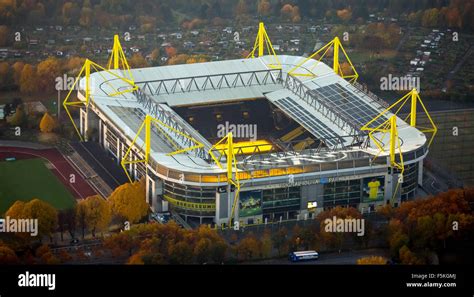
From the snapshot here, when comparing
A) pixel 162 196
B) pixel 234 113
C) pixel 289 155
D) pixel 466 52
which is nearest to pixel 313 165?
pixel 289 155

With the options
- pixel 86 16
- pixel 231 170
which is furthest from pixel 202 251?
pixel 86 16

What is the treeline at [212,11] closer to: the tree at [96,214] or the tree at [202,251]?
the tree at [96,214]

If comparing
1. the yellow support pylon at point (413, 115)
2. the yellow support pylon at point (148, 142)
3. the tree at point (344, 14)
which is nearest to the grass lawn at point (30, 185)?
the yellow support pylon at point (148, 142)

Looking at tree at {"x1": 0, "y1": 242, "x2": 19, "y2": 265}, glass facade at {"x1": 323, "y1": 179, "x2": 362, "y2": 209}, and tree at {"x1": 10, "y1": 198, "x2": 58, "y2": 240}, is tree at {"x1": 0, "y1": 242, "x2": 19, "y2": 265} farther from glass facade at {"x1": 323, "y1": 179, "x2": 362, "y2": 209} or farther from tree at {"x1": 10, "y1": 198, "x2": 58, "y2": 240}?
glass facade at {"x1": 323, "y1": 179, "x2": 362, "y2": 209}

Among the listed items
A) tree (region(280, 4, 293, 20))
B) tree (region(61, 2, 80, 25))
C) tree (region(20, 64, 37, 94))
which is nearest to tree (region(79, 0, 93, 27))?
tree (region(61, 2, 80, 25))

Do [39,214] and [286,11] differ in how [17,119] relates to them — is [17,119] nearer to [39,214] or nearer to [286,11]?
[39,214]

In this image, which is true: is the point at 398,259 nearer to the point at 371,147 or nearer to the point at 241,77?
the point at 371,147
